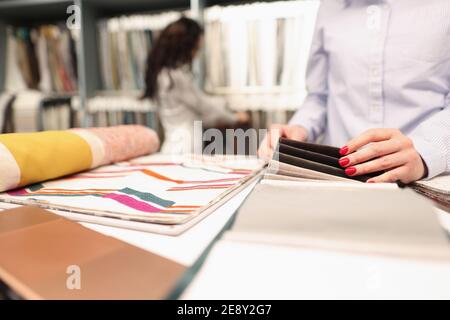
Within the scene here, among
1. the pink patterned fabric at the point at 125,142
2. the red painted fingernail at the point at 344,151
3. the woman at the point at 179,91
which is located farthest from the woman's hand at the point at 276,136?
the woman at the point at 179,91

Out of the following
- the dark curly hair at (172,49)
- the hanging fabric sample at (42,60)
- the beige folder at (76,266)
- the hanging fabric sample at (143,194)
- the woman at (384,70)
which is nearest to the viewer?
the beige folder at (76,266)

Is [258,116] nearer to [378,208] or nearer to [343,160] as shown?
[343,160]

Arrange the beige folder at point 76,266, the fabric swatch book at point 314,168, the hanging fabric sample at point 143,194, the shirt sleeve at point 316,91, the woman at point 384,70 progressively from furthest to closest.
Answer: the shirt sleeve at point 316,91
the woman at point 384,70
the fabric swatch book at point 314,168
the hanging fabric sample at point 143,194
the beige folder at point 76,266

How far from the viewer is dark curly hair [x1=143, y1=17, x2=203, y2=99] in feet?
5.41

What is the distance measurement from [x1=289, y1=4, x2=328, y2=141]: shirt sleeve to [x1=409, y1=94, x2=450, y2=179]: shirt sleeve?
0.98 feet

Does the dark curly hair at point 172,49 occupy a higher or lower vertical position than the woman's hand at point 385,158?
higher

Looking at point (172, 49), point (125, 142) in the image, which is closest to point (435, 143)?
point (125, 142)

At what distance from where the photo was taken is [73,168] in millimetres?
540

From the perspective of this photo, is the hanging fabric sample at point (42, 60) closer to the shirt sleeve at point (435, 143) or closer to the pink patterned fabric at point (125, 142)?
the pink patterned fabric at point (125, 142)

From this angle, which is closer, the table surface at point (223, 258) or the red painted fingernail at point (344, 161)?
→ the table surface at point (223, 258)

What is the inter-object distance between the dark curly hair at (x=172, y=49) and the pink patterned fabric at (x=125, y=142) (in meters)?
1.00

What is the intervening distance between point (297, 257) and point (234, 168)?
359 millimetres

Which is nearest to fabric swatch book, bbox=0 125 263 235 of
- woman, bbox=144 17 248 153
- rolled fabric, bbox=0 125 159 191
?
rolled fabric, bbox=0 125 159 191

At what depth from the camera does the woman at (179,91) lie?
169 cm
